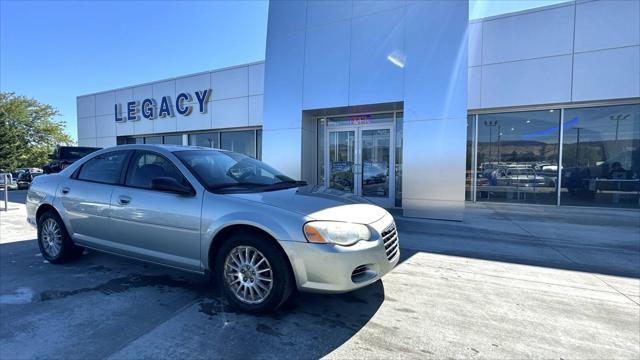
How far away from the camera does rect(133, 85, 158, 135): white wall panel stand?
51.8 ft

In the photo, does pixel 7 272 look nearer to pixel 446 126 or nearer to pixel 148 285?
pixel 148 285

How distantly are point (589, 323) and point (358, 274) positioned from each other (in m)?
2.22

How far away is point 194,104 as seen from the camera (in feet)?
48.0

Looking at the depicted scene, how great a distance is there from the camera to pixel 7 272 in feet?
13.8

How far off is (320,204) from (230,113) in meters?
11.7

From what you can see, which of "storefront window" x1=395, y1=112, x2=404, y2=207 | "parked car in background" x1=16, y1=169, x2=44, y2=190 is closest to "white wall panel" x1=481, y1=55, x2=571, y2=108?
"storefront window" x1=395, y1=112, x2=404, y2=207

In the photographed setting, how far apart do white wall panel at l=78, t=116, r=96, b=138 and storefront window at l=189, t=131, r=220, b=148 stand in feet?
23.3

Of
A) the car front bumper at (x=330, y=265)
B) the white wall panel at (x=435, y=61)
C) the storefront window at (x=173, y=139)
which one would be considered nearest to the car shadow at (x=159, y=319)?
the car front bumper at (x=330, y=265)

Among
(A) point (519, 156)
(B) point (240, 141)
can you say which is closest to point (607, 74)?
(A) point (519, 156)

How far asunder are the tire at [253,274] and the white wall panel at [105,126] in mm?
17758

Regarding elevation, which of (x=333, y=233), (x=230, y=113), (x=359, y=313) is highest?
(x=230, y=113)

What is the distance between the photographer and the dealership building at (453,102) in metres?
7.95

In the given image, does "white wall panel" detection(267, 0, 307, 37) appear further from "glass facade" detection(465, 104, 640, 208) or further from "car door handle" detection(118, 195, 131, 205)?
"car door handle" detection(118, 195, 131, 205)

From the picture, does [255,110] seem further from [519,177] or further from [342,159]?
[519,177]
